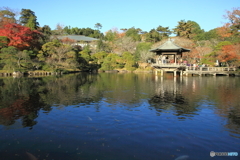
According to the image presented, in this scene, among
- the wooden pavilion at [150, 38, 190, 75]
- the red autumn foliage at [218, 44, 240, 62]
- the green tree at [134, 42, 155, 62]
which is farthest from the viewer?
the green tree at [134, 42, 155, 62]

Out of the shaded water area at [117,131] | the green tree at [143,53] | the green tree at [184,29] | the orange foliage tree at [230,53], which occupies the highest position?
the green tree at [184,29]

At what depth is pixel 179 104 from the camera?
11.1m

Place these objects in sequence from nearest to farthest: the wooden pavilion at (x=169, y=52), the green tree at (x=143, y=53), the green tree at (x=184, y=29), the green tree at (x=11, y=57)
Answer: the wooden pavilion at (x=169, y=52) < the green tree at (x=11, y=57) < the green tree at (x=143, y=53) < the green tree at (x=184, y=29)

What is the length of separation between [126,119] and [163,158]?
336 cm

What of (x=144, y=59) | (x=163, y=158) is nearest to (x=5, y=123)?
(x=163, y=158)

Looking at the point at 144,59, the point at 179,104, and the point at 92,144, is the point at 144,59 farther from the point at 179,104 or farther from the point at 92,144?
the point at 92,144

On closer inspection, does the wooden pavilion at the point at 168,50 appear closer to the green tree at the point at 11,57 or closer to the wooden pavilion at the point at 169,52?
the wooden pavilion at the point at 169,52

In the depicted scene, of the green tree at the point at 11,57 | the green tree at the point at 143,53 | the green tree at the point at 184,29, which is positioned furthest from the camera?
the green tree at the point at 184,29

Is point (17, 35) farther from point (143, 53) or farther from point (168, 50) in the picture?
point (143, 53)

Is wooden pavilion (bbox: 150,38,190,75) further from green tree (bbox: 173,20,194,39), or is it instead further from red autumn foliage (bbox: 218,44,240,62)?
green tree (bbox: 173,20,194,39)

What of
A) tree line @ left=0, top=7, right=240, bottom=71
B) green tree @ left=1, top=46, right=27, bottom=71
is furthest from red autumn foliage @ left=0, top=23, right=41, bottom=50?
green tree @ left=1, top=46, right=27, bottom=71

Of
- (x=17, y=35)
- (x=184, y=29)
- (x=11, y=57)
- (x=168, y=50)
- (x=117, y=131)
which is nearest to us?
(x=117, y=131)

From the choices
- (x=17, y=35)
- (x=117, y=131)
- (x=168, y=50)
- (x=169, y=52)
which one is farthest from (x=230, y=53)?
(x=17, y=35)

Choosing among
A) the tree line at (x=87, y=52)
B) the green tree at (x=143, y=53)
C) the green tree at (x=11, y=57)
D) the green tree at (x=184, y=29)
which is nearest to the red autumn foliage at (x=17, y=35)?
the tree line at (x=87, y=52)
